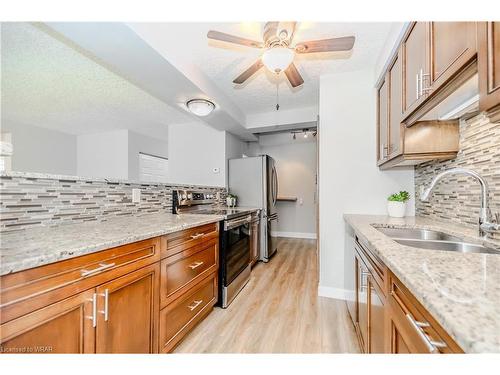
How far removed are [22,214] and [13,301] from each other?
0.72 metres

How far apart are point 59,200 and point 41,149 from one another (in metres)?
4.62

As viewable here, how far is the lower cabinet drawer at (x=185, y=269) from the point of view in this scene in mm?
1401

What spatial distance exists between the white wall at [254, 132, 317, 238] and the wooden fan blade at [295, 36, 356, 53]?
133 inches

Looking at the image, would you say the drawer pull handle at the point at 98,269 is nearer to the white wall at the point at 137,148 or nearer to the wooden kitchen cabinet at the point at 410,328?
the wooden kitchen cabinet at the point at 410,328

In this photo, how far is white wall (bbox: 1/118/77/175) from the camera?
4242 millimetres

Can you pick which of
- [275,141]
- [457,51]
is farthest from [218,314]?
[275,141]

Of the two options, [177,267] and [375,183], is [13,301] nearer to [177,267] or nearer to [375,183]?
[177,267]

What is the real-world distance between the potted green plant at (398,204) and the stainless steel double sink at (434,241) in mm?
504

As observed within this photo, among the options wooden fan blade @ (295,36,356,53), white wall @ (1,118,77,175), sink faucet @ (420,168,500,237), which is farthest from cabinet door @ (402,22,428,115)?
white wall @ (1,118,77,175)

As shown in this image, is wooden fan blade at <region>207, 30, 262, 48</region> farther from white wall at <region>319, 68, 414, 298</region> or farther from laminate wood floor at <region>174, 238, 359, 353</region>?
laminate wood floor at <region>174, 238, 359, 353</region>

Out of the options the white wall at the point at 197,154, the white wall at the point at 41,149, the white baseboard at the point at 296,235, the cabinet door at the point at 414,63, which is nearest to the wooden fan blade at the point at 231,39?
the cabinet door at the point at 414,63

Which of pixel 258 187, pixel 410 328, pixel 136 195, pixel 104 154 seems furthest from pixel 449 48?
pixel 104 154

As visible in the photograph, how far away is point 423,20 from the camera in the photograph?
122cm

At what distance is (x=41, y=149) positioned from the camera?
4.61 metres
